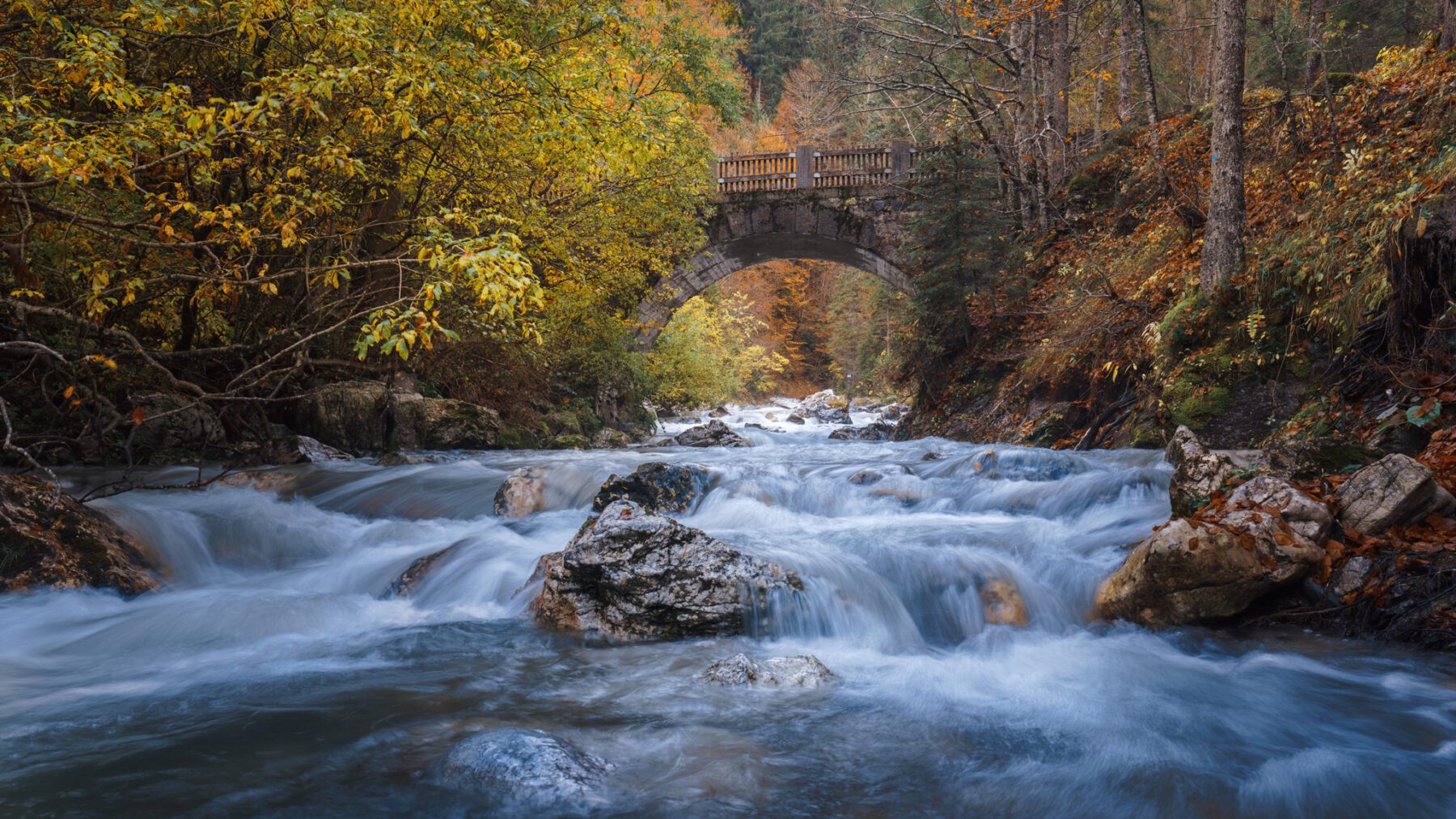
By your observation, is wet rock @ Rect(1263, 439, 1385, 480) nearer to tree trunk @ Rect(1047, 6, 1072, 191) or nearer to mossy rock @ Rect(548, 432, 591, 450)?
mossy rock @ Rect(548, 432, 591, 450)

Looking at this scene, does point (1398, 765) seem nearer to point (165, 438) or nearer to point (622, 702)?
point (622, 702)

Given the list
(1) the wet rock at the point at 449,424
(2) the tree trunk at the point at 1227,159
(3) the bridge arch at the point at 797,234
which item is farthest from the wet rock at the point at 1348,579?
(3) the bridge arch at the point at 797,234

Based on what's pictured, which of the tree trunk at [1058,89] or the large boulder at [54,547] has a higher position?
the tree trunk at [1058,89]

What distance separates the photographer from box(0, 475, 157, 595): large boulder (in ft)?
16.7

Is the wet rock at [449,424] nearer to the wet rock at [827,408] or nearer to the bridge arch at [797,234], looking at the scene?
the bridge arch at [797,234]

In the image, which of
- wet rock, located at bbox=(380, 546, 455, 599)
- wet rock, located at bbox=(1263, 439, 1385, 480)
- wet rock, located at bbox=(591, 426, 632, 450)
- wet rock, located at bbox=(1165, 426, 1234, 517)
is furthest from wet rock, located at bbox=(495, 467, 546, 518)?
wet rock, located at bbox=(591, 426, 632, 450)

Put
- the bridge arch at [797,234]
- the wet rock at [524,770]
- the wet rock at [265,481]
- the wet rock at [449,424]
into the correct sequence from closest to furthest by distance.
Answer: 1. the wet rock at [524,770]
2. the wet rock at [265,481]
3. the wet rock at [449,424]
4. the bridge arch at [797,234]

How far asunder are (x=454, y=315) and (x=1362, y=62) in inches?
823

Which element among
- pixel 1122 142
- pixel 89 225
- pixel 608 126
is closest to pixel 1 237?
pixel 89 225

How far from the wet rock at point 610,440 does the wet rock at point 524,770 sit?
1126cm

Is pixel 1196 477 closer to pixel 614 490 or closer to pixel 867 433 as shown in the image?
pixel 614 490

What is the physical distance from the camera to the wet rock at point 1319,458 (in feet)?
15.7

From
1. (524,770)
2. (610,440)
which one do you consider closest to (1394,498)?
→ (524,770)

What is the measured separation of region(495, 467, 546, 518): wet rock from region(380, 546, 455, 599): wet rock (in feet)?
4.90
